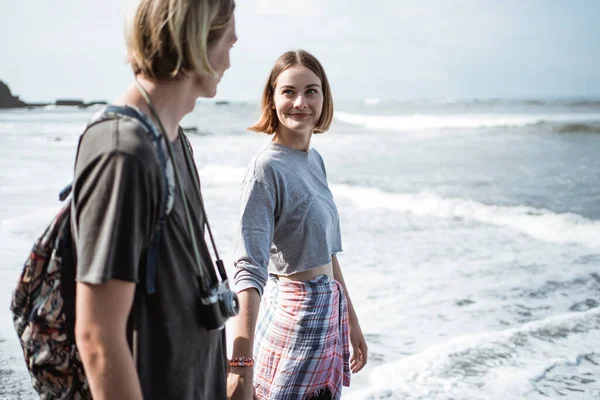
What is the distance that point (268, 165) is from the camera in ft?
7.67

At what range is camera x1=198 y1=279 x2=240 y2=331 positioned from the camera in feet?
4.50

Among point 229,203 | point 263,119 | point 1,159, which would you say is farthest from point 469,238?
point 1,159

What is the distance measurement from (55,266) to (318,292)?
1285mm

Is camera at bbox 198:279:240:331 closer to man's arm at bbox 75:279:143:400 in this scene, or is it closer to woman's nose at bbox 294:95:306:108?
man's arm at bbox 75:279:143:400

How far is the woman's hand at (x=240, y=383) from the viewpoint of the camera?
73.1 inches

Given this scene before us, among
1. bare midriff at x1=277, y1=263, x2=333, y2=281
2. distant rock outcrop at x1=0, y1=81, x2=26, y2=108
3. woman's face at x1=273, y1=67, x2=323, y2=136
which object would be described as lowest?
distant rock outcrop at x1=0, y1=81, x2=26, y2=108

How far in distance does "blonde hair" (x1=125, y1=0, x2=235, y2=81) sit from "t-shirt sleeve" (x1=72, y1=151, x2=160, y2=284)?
0.26 m

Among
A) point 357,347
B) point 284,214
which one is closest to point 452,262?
point 357,347

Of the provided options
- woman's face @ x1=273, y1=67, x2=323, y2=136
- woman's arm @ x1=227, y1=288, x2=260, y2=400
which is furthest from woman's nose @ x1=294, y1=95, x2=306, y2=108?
woman's arm @ x1=227, y1=288, x2=260, y2=400

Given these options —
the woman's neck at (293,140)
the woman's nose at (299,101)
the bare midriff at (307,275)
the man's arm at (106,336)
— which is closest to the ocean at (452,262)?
the bare midriff at (307,275)

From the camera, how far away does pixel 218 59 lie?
1.41m

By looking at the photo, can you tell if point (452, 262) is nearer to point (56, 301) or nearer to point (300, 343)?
point (300, 343)

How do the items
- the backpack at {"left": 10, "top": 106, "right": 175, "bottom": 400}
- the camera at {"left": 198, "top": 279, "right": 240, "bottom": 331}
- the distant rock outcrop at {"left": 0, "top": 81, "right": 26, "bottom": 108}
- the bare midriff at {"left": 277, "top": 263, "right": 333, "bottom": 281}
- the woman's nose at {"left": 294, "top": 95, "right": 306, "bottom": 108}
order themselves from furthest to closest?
the distant rock outcrop at {"left": 0, "top": 81, "right": 26, "bottom": 108} → the woman's nose at {"left": 294, "top": 95, "right": 306, "bottom": 108} → the bare midriff at {"left": 277, "top": 263, "right": 333, "bottom": 281} → the camera at {"left": 198, "top": 279, "right": 240, "bottom": 331} → the backpack at {"left": 10, "top": 106, "right": 175, "bottom": 400}

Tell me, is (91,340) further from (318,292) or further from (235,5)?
(318,292)
